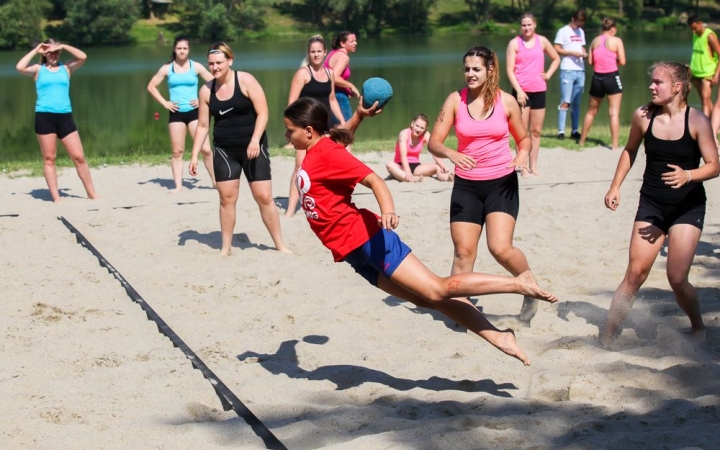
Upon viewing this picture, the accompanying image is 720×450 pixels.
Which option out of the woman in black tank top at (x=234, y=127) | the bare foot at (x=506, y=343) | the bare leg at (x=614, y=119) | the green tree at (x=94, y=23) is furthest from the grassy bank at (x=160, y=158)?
the green tree at (x=94, y=23)

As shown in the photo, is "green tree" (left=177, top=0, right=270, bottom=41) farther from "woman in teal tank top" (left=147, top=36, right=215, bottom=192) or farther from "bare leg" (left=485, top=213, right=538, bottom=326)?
"bare leg" (left=485, top=213, right=538, bottom=326)

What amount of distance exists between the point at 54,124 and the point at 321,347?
6167mm

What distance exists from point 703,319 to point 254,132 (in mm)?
4131

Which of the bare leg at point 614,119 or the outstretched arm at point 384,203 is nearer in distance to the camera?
the outstretched arm at point 384,203

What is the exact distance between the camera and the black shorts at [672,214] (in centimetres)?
579

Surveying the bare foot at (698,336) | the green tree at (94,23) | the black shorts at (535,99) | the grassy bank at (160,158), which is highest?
the black shorts at (535,99)

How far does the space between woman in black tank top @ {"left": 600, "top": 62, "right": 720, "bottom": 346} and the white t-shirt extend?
8.67m

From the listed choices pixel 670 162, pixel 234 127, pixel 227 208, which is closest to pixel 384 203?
pixel 670 162

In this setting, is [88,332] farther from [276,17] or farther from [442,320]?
[276,17]

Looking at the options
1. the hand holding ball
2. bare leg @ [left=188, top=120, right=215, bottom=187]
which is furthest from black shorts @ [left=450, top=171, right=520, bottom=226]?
bare leg @ [left=188, top=120, right=215, bottom=187]

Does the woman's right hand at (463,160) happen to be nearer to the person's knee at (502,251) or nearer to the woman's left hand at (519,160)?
the woman's left hand at (519,160)

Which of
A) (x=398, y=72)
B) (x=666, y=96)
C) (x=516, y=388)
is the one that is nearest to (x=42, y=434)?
(x=516, y=388)

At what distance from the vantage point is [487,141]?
627cm

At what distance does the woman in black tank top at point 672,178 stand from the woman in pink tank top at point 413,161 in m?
6.17
